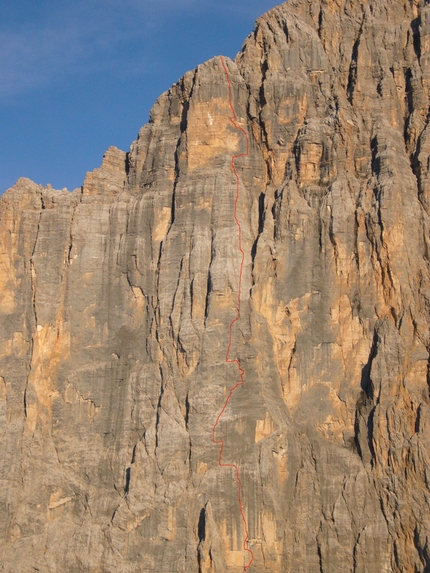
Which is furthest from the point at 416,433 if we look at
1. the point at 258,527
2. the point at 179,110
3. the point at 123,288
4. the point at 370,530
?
the point at 179,110

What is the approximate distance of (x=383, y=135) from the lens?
3569 cm

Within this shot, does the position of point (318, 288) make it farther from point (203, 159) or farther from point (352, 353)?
point (203, 159)

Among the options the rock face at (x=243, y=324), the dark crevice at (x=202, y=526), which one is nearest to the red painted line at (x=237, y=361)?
the rock face at (x=243, y=324)

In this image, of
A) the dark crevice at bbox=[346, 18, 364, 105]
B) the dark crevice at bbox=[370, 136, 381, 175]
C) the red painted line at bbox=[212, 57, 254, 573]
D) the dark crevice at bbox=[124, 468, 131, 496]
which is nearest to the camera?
the red painted line at bbox=[212, 57, 254, 573]

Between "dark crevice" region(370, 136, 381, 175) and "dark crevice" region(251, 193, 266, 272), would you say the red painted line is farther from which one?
"dark crevice" region(370, 136, 381, 175)

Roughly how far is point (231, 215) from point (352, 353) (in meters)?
6.64

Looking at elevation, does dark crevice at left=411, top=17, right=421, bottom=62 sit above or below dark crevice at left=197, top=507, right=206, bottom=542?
above

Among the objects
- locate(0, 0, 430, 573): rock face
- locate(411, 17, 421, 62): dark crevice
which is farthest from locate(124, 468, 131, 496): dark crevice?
locate(411, 17, 421, 62): dark crevice

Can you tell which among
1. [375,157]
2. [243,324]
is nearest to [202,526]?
[243,324]

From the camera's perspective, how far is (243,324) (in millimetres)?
34281

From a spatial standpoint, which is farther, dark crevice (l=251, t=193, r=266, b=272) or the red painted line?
dark crevice (l=251, t=193, r=266, b=272)

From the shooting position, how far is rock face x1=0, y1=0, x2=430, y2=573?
1272 inches

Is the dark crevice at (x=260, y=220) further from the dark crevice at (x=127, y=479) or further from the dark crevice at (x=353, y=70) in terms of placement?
the dark crevice at (x=127, y=479)

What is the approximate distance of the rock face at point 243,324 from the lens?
32.3 m
